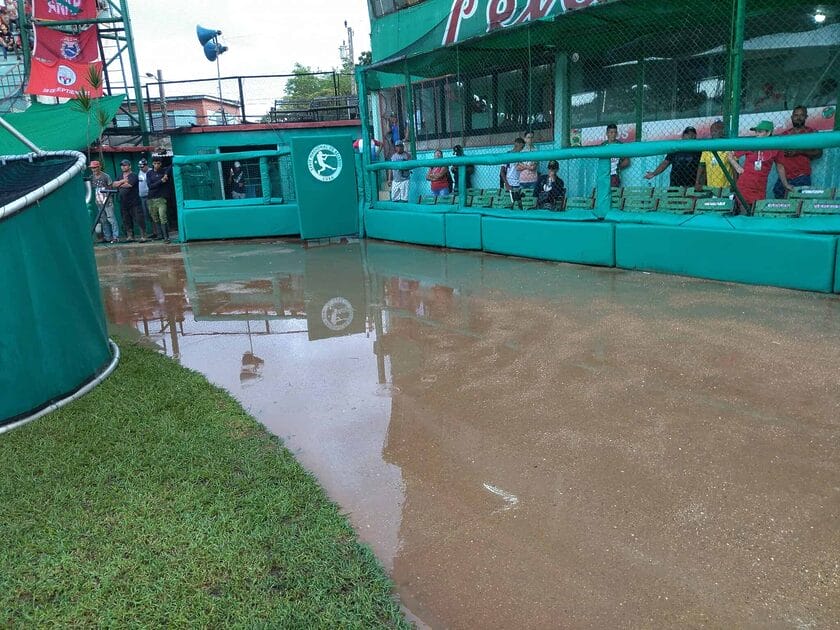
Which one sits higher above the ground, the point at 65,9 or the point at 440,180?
the point at 65,9

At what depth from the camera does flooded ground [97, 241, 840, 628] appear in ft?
7.24

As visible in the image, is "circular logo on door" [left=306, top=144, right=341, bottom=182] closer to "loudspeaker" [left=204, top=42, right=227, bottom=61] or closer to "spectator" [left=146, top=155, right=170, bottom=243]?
"spectator" [left=146, top=155, right=170, bottom=243]

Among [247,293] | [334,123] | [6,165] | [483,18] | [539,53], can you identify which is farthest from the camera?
[334,123]

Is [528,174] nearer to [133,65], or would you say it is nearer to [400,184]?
[400,184]

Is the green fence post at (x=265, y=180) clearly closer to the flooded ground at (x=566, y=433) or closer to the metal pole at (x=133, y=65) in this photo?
the flooded ground at (x=566, y=433)

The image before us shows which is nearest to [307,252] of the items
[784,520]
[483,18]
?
[483,18]

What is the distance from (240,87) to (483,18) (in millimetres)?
8179

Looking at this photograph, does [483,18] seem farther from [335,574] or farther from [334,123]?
[335,574]

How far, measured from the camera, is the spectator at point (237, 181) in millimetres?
15125

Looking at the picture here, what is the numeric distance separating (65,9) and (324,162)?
10737mm

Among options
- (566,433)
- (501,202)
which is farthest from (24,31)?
(566,433)

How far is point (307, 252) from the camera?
33.1ft

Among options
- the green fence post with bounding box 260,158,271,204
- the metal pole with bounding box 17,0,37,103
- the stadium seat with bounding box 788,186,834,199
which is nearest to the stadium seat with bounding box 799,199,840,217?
the stadium seat with bounding box 788,186,834,199

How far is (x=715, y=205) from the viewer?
691 centimetres
